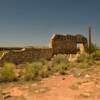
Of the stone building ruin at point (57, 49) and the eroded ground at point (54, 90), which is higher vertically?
the stone building ruin at point (57, 49)

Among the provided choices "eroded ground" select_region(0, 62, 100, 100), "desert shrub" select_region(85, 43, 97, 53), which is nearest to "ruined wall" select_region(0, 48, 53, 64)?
"desert shrub" select_region(85, 43, 97, 53)

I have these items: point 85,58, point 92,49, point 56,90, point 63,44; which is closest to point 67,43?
point 63,44

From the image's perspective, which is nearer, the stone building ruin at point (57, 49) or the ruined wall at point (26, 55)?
the ruined wall at point (26, 55)

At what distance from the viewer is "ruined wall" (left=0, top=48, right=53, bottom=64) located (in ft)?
74.1

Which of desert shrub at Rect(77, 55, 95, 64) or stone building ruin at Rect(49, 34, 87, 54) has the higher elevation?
stone building ruin at Rect(49, 34, 87, 54)

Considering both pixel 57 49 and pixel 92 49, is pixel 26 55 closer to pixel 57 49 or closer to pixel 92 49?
pixel 57 49

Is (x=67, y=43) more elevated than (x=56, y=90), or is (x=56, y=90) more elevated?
(x=67, y=43)

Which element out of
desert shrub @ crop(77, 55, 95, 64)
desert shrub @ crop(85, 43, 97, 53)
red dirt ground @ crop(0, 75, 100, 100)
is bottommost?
red dirt ground @ crop(0, 75, 100, 100)

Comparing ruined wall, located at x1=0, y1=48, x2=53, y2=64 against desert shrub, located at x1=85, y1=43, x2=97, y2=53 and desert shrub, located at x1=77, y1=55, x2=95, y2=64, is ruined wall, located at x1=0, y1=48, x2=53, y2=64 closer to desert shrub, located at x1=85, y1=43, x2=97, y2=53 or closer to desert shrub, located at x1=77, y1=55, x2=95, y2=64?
desert shrub, located at x1=85, y1=43, x2=97, y2=53

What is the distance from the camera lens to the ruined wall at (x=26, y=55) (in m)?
22.6

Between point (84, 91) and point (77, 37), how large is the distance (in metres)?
18.4

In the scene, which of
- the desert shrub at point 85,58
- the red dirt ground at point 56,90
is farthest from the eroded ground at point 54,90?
the desert shrub at point 85,58

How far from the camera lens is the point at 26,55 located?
79.7ft

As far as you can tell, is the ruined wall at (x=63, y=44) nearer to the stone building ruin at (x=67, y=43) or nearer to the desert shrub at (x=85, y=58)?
the stone building ruin at (x=67, y=43)
